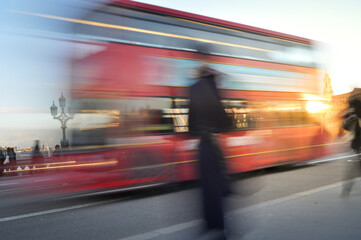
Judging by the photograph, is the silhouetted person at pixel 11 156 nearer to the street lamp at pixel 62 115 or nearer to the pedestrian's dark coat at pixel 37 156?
the pedestrian's dark coat at pixel 37 156

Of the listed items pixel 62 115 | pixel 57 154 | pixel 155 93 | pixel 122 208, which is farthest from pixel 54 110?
pixel 122 208

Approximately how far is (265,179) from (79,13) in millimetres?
5286

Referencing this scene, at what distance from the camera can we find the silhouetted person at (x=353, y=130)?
5266 millimetres

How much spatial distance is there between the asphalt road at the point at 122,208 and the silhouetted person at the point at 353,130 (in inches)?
39.2

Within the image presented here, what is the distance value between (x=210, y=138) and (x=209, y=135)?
1.3 inches

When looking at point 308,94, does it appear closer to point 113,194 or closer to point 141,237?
point 113,194

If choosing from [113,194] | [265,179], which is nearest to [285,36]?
[265,179]

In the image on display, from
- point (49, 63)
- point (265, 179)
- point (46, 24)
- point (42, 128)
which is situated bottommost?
point (265, 179)

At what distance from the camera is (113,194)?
707 centimetres

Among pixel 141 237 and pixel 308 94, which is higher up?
pixel 308 94

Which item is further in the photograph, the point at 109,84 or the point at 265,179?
the point at 265,179

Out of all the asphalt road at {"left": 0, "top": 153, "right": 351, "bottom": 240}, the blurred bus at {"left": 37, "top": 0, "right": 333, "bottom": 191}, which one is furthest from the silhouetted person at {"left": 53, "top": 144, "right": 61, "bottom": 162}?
the asphalt road at {"left": 0, "top": 153, "right": 351, "bottom": 240}

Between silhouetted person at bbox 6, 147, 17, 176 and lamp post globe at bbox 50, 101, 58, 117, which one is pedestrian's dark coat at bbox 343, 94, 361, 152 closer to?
lamp post globe at bbox 50, 101, 58, 117

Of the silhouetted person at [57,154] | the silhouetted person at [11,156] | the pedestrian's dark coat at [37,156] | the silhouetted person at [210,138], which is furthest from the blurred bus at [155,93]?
the silhouetted person at [11,156]
